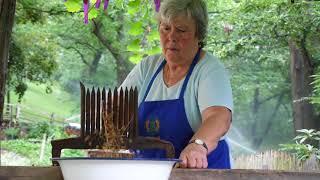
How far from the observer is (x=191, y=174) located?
1.41 m

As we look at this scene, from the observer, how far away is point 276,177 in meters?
1.43

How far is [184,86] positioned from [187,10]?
0.29m

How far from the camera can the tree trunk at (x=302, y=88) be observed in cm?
871

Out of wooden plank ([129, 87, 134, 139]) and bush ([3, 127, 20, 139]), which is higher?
wooden plank ([129, 87, 134, 139])

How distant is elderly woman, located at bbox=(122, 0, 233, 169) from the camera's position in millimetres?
1999

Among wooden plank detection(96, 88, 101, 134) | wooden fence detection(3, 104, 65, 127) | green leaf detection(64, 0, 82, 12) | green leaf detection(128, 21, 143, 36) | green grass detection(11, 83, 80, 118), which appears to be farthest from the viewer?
green grass detection(11, 83, 80, 118)

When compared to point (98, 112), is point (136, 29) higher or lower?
higher

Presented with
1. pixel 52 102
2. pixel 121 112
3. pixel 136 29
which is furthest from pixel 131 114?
pixel 52 102

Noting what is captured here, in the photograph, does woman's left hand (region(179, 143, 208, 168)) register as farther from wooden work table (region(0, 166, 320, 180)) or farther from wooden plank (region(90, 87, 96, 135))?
wooden plank (region(90, 87, 96, 135))

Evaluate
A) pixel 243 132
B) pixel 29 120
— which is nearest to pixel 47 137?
pixel 29 120

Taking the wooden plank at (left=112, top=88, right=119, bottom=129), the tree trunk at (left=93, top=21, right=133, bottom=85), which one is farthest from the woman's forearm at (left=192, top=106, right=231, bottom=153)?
the tree trunk at (left=93, top=21, right=133, bottom=85)

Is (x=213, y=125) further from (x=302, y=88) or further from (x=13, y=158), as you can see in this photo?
(x=13, y=158)

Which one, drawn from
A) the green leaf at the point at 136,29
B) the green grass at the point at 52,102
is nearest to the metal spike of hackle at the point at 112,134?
the green leaf at the point at 136,29

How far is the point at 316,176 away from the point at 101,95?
684mm
